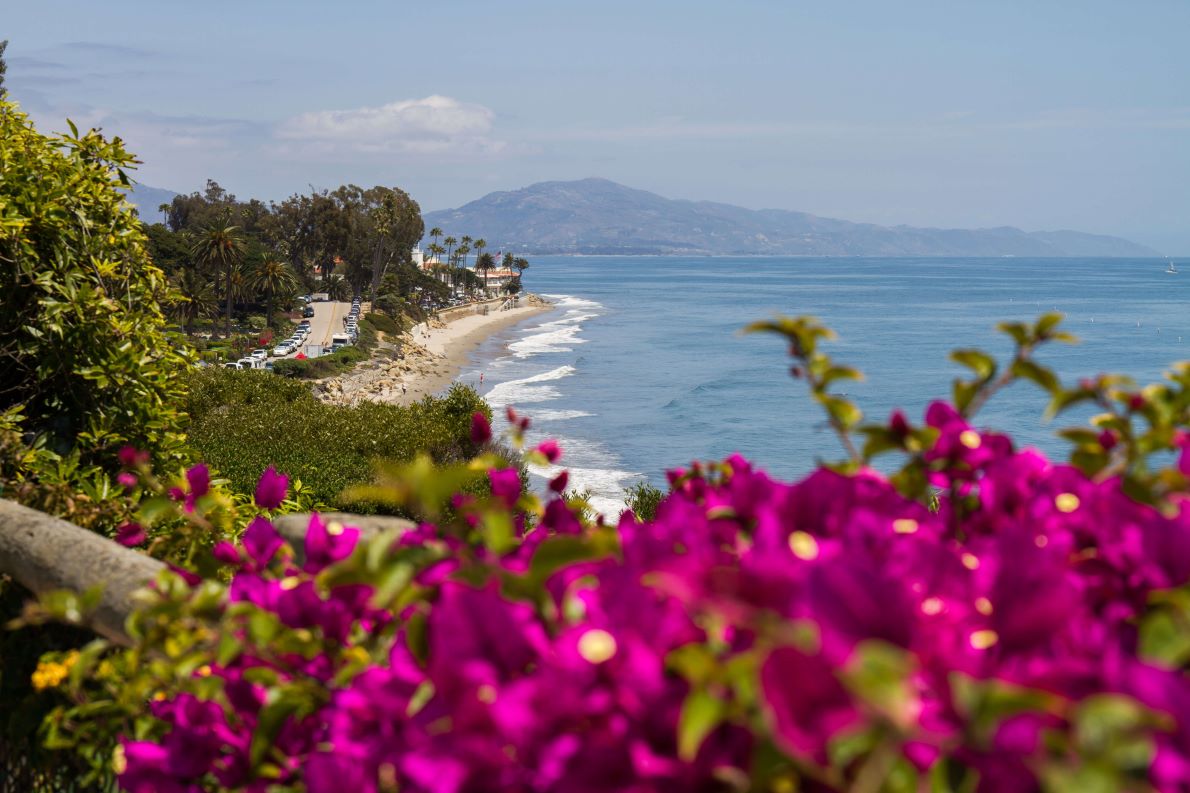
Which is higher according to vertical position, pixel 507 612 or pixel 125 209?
pixel 125 209

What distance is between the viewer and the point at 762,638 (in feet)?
3.72

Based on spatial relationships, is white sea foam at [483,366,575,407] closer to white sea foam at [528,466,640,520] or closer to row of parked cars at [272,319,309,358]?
row of parked cars at [272,319,309,358]

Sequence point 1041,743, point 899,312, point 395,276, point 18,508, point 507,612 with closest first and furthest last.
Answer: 1. point 1041,743
2. point 507,612
3. point 18,508
4. point 395,276
5. point 899,312

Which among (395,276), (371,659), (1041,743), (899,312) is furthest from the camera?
(899,312)

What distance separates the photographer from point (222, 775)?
1.72 m

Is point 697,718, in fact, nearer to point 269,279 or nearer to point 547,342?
point 269,279

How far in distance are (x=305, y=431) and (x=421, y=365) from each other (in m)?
54.6

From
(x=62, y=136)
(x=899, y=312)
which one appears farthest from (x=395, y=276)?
(x=62, y=136)

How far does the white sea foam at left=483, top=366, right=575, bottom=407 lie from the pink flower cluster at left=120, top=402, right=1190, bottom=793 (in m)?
52.0

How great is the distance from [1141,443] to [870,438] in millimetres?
434

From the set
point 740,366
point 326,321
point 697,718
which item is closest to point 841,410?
point 697,718

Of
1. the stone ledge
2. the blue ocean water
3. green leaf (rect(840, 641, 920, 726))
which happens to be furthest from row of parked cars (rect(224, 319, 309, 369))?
green leaf (rect(840, 641, 920, 726))

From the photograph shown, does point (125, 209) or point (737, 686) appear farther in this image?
Answer: point (125, 209)

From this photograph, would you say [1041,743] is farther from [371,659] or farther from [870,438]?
[371,659]
